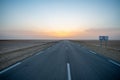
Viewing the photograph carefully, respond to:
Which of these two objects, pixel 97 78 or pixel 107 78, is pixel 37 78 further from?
pixel 107 78

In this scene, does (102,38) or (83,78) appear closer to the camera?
(83,78)

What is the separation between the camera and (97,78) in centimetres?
653

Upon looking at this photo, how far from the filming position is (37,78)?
6504 mm

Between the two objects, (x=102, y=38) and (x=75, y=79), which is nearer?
(x=75, y=79)

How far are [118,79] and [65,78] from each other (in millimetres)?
2561

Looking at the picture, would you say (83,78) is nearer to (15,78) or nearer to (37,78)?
(37,78)

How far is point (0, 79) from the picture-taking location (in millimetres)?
6395

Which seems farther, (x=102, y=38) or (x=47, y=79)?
(x=102, y=38)

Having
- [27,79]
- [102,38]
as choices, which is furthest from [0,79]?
[102,38]

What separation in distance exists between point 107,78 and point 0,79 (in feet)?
17.1

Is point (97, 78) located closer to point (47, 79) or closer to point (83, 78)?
point (83, 78)

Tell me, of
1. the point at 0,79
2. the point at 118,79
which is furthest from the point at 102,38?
the point at 0,79

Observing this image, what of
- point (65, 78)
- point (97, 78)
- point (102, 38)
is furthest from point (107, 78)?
point (102, 38)

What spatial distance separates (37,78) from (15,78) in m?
1.09
